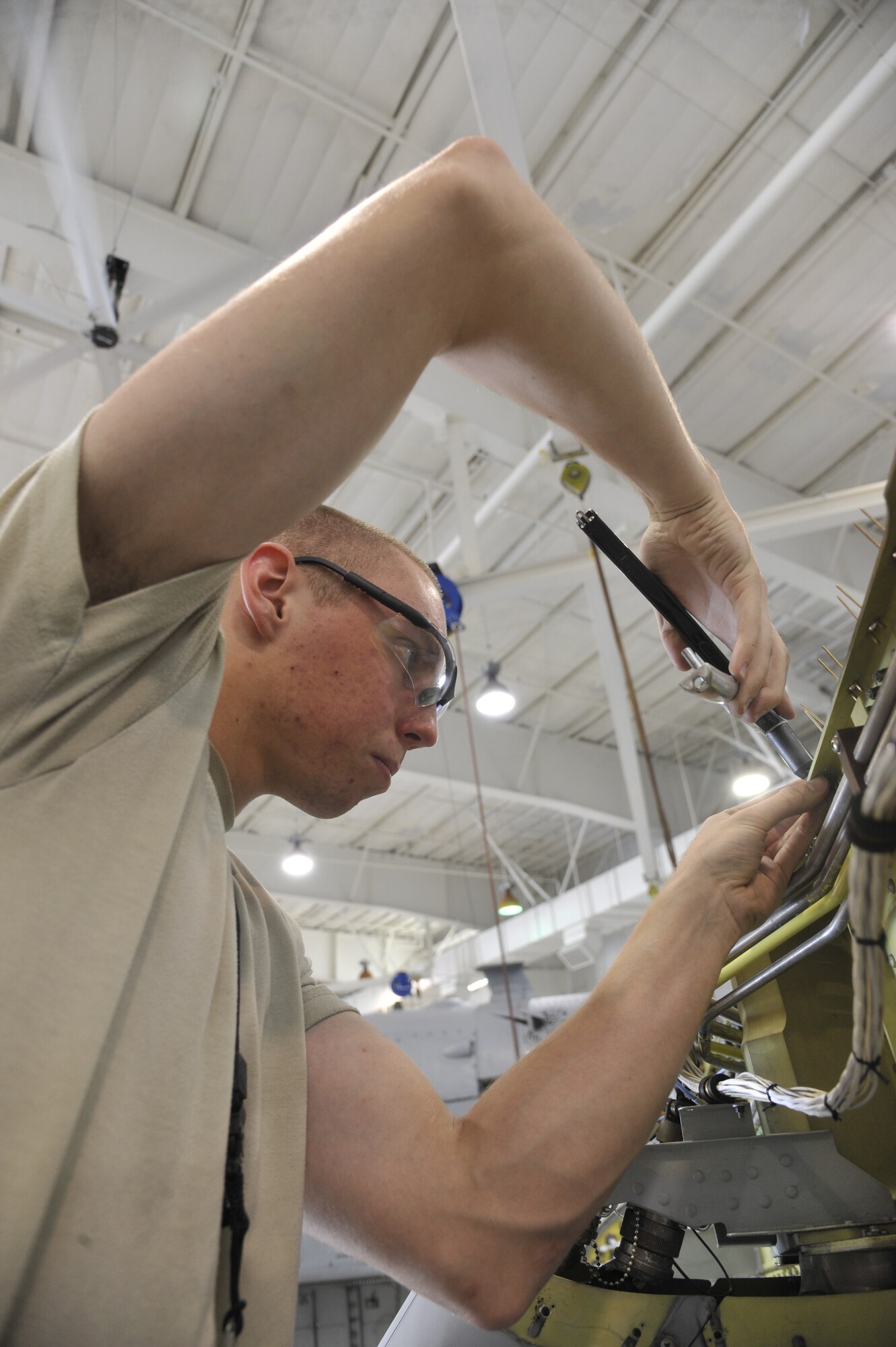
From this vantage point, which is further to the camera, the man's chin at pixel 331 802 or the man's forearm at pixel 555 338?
the man's chin at pixel 331 802

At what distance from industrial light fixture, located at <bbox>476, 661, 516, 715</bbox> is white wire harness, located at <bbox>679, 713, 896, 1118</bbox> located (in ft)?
19.8

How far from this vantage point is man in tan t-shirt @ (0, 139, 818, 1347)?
57 cm

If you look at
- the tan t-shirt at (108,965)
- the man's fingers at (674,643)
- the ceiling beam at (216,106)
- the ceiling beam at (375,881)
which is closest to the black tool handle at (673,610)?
the man's fingers at (674,643)

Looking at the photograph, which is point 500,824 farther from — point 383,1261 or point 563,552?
point 383,1261

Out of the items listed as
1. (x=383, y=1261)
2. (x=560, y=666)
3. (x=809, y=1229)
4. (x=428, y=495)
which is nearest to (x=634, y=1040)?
(x=383, y=1261)

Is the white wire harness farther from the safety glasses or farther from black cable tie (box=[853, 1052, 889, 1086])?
the safety glasses

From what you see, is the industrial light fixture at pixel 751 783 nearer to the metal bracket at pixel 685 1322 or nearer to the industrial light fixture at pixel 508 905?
the industrial light fixture at pixel 508 905

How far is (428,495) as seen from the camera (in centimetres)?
736

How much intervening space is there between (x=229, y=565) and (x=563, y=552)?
25.8ft

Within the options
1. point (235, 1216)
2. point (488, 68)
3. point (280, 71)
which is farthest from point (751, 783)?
point (235, 1216)

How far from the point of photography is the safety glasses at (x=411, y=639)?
113cm

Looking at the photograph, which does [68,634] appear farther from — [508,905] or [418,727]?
[508,905]

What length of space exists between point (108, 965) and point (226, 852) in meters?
0.26

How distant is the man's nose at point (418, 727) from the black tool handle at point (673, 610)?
34 centimetres
